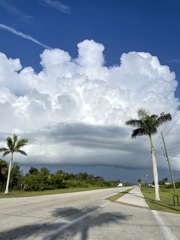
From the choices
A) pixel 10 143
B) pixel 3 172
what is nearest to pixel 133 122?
pixel 10 143

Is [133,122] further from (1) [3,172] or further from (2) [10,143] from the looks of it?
(1) [3,172]

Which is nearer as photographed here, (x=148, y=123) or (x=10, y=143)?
(x=148, y=123)

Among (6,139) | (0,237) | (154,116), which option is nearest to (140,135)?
(154,116)

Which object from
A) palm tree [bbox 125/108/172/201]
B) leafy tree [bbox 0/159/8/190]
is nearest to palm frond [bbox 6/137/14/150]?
leafy tree [bbox 0/159/8/190]

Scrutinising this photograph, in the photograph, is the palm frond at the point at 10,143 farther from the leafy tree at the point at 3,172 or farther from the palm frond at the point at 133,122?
the palm frond at the point at 133,122

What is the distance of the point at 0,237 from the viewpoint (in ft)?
24.5

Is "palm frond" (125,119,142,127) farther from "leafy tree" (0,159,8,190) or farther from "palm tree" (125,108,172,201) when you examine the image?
"leafy tree" (0,159,8,190)

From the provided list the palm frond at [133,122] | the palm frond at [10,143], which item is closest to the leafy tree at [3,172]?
the palm frond at [10,143]

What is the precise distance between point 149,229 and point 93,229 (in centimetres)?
210

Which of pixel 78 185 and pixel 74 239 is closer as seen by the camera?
pixel 74 239

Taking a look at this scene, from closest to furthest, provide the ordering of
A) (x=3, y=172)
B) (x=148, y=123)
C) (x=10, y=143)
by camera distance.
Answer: (x=148, y=123)
(x=10, y=143)
(x=3, y=172)

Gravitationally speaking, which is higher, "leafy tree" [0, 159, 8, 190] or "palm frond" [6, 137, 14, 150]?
"palm frond" [6, 137, 14, 150]

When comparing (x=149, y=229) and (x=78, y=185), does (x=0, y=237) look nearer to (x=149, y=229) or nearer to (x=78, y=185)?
(x=149, y=229)

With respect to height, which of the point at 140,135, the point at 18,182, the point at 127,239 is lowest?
the point at 127,239
